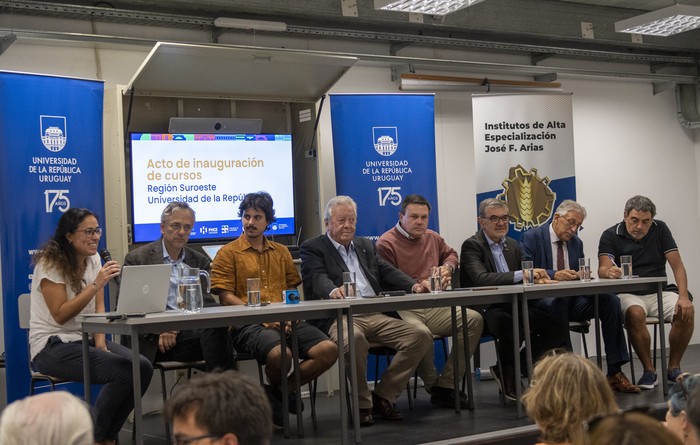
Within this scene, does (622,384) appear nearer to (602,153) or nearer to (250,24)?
(250,24)

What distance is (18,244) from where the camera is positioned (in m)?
5.30

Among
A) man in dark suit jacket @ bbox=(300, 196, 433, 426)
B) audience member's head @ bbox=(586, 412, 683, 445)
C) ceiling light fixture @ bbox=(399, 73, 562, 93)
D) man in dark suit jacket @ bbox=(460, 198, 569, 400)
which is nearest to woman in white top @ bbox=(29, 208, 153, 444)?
man in dark suit jacket @ bbox=(300, 196, 433, 426)

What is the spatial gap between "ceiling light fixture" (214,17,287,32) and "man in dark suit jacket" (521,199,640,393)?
2.32 meters

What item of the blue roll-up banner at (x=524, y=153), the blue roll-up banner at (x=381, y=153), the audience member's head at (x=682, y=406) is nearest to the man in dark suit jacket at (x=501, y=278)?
the blue roll-up banner at (x=381, y=153)

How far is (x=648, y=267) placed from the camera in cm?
600

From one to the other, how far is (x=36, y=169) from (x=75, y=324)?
1.45m

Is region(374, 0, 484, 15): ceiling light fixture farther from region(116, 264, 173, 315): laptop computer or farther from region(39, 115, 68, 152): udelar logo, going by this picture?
region(116, 264, 173, 315): laptop computer

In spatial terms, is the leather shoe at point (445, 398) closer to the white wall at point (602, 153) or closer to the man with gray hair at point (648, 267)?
the man with gray hair at point (648, 267)

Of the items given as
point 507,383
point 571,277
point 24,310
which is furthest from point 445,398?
point 24,310

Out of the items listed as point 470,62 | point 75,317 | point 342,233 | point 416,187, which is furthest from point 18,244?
point 470,62

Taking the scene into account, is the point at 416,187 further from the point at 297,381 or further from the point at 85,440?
the point at 85,440

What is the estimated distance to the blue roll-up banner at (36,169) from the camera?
5273 millimetres

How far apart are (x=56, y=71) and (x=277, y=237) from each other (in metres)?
1.91

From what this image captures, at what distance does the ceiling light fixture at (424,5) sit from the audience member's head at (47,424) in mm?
5083
